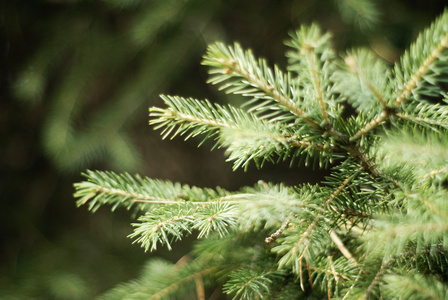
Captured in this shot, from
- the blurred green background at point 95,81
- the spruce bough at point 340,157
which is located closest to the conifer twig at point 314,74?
the spruce bough at point 340,157

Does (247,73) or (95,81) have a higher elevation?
(95,81)

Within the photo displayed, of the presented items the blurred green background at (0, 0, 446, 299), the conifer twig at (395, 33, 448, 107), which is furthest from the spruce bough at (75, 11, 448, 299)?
the blurred green background at (0, 0, 446, 299)

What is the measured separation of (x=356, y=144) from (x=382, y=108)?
0.05 meters

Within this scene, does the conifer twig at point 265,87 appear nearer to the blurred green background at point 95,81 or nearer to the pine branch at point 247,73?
the pine branch at point 247,73

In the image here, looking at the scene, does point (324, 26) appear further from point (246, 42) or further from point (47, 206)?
Answer: point (47, 206)

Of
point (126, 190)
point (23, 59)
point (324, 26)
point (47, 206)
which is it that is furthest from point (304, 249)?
point (47, 206)

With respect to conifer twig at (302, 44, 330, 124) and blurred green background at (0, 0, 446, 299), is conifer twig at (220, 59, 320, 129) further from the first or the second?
blurred green background at (0, 0, 446, 299)

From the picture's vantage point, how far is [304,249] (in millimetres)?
341

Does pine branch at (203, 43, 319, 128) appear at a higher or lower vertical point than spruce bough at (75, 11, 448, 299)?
higher

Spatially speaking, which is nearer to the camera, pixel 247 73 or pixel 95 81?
pixel 247 73

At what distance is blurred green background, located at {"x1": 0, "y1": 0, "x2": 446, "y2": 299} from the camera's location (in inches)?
39.4

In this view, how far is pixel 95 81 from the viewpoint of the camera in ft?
4.00

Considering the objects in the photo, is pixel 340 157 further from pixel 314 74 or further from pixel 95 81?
pixel 95 81

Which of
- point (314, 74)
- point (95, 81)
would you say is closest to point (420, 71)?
point (314, 74)
